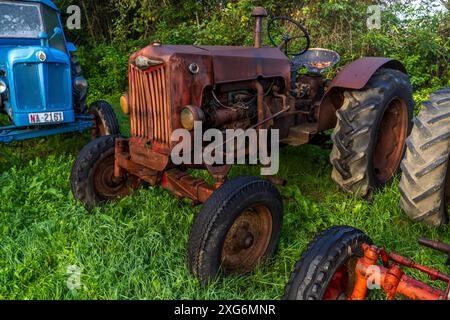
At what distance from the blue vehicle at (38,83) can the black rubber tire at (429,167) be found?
129 inches

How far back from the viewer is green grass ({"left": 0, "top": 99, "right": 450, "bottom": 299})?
2.35 m

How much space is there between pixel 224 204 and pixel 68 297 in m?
1.02

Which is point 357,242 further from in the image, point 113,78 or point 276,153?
point 113,78

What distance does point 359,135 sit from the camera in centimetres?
321

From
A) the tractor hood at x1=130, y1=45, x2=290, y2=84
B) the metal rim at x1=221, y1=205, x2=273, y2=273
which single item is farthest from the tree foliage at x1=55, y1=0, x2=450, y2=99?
the metal rim at x1=221, y1=205, x2=273, y2=273

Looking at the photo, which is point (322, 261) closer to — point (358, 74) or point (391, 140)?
point (358, 74)

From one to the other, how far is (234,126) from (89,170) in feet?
3.95

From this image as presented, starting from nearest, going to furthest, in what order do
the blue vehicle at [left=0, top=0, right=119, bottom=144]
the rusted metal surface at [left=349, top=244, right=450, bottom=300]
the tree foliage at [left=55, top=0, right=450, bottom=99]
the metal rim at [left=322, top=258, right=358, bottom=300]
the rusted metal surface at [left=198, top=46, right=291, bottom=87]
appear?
the rusted metal surface at [left=349, top=244, right=450, bottom=300], the metal rim at [left=322, top=258, right=358, bottom=300], the rusted metal surface at [left=198, top=46, right=291, bottom=87], the blue vehicle at [left=0, top=0, right=119, bottom=144], the tree foliage at [left=55, top=0, right=450, bottom=99]

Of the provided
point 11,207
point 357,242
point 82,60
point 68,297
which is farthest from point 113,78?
point 357,242

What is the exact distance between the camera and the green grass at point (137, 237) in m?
2.35

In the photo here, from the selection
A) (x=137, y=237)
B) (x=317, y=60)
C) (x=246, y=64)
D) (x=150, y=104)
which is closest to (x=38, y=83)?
(x=150, y=104)

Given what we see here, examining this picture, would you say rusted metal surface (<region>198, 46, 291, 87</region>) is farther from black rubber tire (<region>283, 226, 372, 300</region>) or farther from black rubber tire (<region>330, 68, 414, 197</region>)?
black rubber tire (<region>283, 226, 372, 300</region>)

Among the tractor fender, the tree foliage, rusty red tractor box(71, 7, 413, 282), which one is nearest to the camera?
rusty red tractor box(71, 7, 413, 282)

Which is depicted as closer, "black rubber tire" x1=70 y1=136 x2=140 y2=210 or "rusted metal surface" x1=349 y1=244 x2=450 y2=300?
"rusted metal surface" x1=349 y1=244 x2=450 y2=300
